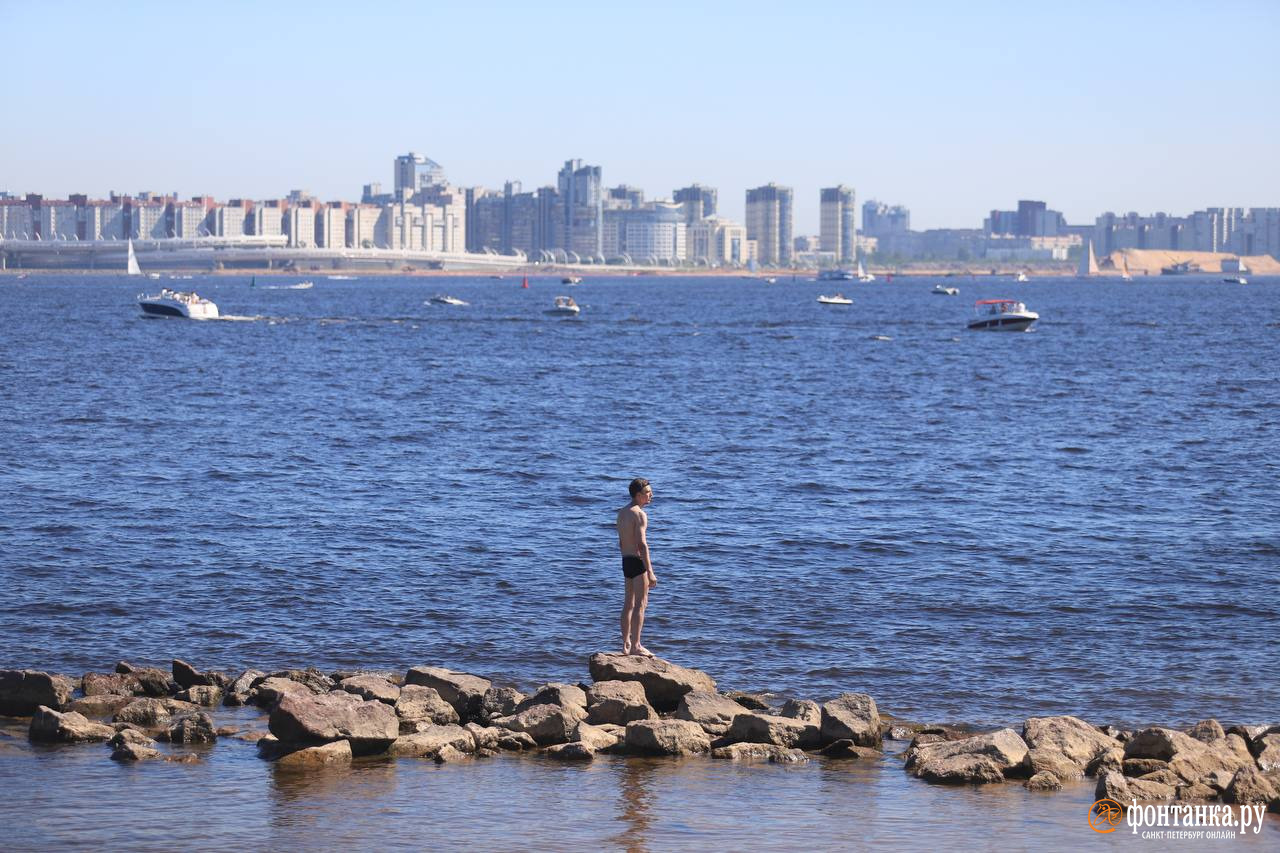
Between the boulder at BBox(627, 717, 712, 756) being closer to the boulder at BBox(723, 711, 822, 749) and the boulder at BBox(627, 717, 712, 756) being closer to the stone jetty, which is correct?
the stone jetty

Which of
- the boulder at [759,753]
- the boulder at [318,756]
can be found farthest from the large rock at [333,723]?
the boulder at [759,753]

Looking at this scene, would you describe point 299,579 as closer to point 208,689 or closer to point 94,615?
point 94,615

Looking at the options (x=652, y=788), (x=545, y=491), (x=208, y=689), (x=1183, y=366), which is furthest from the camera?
(x=1183, y=366)

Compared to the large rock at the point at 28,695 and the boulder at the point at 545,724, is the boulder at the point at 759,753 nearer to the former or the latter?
the boulder at the point at 545,724

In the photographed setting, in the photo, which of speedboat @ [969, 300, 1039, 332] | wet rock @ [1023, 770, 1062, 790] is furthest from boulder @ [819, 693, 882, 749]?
speedboat @ [969, 300, 1039, 332]

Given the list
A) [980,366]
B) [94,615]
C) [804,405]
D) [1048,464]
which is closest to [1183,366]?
[980,366]

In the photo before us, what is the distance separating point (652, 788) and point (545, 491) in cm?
2008

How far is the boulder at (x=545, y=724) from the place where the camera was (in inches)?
611

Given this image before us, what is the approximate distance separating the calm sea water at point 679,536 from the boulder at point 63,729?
0.62 metres

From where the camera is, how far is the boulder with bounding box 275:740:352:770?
576 inches

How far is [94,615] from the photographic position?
2195 cm

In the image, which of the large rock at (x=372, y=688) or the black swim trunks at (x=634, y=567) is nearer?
the large rock at (x=372, y=688)

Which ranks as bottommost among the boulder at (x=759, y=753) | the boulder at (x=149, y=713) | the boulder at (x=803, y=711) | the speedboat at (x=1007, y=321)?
the boulder at (x=759, y=753)

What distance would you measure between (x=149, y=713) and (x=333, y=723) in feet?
7.95
